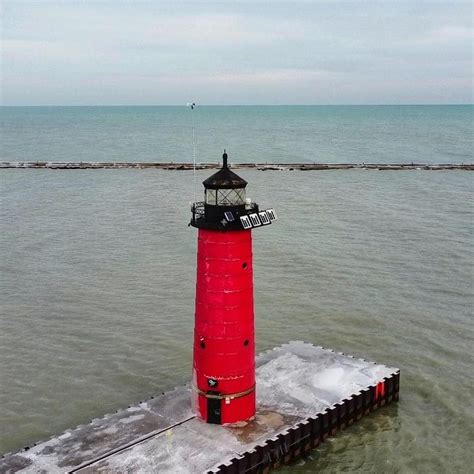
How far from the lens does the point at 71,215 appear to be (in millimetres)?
64062

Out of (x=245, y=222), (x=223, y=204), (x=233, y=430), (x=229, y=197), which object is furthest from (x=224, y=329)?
(x=229, y=197)

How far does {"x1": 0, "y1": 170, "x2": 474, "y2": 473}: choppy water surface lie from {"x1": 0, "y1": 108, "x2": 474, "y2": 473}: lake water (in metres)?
0.09

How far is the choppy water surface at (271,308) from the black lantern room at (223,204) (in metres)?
9.42

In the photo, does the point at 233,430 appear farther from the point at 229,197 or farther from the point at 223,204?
the point at 229,197

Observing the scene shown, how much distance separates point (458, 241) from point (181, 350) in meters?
29.2

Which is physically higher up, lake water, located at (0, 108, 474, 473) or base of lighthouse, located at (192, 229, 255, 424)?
base of lighthouse, located at (192, 229, 255, 424)

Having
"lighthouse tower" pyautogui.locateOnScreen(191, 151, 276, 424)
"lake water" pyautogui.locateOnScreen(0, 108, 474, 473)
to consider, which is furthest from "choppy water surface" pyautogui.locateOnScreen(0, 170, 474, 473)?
"lighthouse tower" pyautogui.locateOnScreen(191, 151, 276, 424)

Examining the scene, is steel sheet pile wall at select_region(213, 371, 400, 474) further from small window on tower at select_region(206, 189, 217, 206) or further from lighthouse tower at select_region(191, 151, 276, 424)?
small window on tower at select_region(206, 189, 217, 206)

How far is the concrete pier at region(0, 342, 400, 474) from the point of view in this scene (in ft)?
63.5

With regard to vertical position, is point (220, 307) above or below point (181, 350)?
above

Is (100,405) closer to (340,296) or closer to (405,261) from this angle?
(340,296)

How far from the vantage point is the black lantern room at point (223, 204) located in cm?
1959

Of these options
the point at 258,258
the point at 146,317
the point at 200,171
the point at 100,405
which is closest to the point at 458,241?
the point at 258,258

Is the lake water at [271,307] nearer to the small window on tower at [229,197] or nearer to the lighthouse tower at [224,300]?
the lighthouse tower at [224,300]
